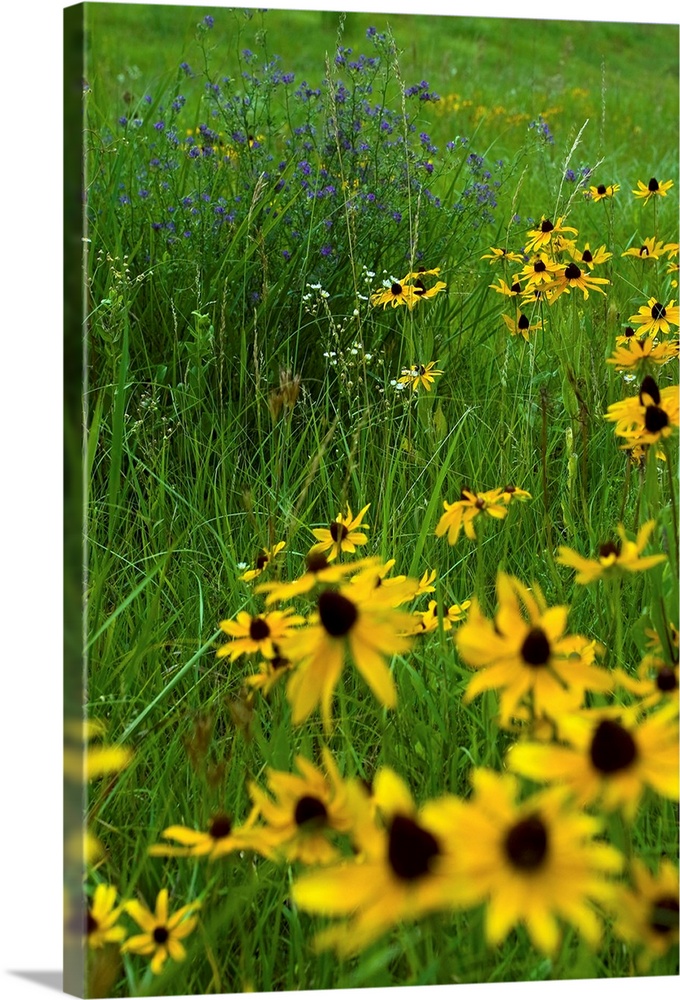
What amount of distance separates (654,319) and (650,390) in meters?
0.26

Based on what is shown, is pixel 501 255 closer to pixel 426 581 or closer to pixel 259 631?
pixel 426 581

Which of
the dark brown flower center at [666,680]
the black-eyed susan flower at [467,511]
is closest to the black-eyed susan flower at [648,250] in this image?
the black-eyed susan flower at [467,511]

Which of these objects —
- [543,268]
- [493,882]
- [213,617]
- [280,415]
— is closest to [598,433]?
[543,268]

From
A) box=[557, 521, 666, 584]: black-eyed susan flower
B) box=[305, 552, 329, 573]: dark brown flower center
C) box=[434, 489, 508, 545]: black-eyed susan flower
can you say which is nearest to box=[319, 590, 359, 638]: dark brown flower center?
box=[305, 552, 329, 573]: dark brown flower center

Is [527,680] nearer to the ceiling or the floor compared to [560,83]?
nearer to the floor

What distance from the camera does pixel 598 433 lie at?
5.65 ft

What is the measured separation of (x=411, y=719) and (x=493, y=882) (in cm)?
57

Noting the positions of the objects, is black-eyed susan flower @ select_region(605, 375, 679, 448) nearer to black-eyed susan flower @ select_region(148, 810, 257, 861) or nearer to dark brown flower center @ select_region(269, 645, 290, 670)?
dark brown flower center @ select_region(269, 645, 290, 670)

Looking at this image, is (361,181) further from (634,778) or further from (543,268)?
(634,778)

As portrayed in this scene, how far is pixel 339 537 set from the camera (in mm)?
1576

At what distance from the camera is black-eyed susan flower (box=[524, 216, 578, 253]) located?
70.3 inches

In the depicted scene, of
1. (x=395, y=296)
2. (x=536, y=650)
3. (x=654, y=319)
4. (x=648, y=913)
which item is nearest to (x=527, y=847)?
(x=536, y=650)

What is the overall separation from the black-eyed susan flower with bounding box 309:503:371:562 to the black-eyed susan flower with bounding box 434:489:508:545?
109mm

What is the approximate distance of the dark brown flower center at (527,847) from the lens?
92 centimetres
